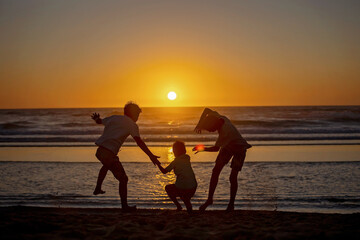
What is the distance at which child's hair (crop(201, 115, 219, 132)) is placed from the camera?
21.2 ft

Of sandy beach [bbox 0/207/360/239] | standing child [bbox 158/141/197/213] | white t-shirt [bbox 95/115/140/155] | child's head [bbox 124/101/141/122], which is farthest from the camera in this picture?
child's head [bbox 124/101/141/122]

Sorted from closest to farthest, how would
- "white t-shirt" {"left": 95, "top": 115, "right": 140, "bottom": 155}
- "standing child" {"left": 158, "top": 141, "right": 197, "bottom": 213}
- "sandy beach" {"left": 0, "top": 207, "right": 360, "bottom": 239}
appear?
"sandy beach" {"left": 0, "top": 207, "right": 360, "bottom": 239}, "white t-shirt" {"left": 95, "top": 115, "right": 140, "bottom": 155}, "standing child" {"left": 158, "top": 141, "right": 197, "bottom": 213}

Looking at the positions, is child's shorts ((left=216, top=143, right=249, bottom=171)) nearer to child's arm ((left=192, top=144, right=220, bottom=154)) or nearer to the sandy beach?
child's arm ((left=192, top=144, right=220, bottom=154))

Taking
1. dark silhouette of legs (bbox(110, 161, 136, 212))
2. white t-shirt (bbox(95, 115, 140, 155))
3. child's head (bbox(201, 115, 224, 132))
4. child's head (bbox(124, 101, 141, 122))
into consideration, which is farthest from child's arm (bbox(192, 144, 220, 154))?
dark silhouette of legs (bbox(110, 161, 136, 212))

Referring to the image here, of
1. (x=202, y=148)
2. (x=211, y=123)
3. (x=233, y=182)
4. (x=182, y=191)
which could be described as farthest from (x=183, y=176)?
(x=211, y=123)

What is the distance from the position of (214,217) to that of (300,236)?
1757 millimetres

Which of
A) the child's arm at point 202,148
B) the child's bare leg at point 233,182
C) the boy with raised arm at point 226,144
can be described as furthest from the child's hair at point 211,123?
the child's bare leg at point 233,182

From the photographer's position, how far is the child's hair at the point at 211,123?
21.2ft

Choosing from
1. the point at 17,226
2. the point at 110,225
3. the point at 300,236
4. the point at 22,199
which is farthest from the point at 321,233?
the point at 22,199

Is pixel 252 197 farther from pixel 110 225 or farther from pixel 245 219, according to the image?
pixel 110 225

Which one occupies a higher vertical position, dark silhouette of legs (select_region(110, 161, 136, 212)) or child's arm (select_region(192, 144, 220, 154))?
child's arm (select_region(192, 144, 220, 154))

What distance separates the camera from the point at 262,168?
1195cm

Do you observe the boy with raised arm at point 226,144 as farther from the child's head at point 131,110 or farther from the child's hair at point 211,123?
the child's head at point 131,110

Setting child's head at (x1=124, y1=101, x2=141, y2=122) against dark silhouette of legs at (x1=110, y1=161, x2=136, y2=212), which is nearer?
dark silhouette of legs at (x1=110, y1=161, x2=136, y2=212)
